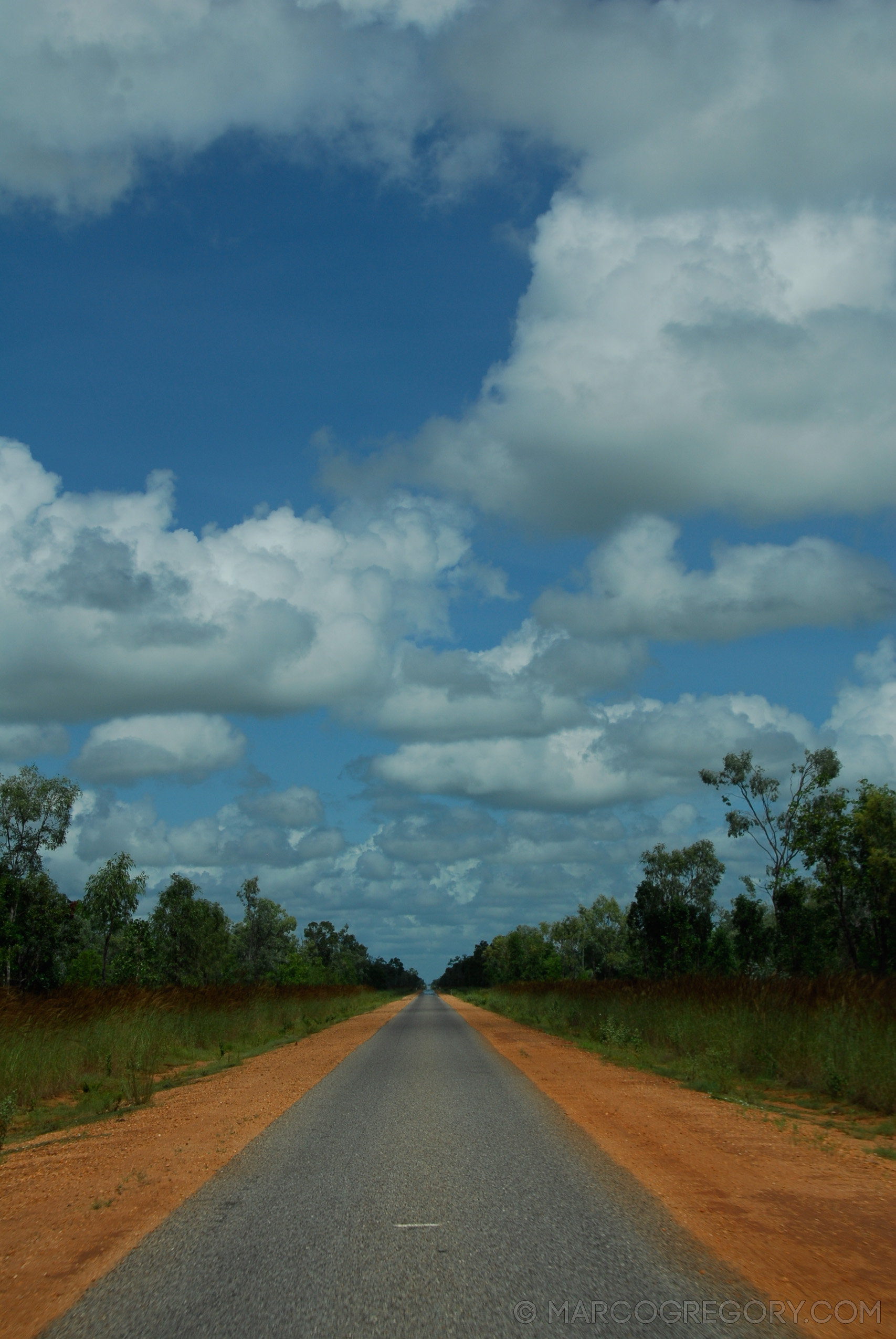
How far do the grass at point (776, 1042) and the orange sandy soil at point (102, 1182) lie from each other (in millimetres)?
6979

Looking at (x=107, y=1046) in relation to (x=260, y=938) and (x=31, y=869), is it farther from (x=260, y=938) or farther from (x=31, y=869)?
(x=260, y=938)

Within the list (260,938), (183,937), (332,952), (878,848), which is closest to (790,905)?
(878,848)

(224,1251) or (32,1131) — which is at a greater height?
(224,1251)

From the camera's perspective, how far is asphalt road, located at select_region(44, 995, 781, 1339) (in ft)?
15.2

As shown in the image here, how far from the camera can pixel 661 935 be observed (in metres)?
87.0

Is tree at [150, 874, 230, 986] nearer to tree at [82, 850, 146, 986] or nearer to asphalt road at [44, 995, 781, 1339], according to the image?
tree at [82, 850, 146, 986]

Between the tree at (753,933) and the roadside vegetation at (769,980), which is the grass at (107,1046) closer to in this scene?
the roadside vegetation at (769,980)

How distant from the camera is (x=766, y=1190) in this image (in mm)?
7496

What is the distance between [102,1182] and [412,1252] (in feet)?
13.1

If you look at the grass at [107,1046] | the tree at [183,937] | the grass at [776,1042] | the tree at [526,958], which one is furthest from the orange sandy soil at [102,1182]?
the tree at [526,958]

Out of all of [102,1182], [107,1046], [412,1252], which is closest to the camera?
[412,1252]

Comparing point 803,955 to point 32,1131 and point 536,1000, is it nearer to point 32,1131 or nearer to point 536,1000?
point 536,1000

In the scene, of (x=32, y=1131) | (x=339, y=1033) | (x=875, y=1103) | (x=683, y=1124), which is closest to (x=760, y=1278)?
(x=683, y=1124)

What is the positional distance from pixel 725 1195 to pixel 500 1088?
7.60 m
